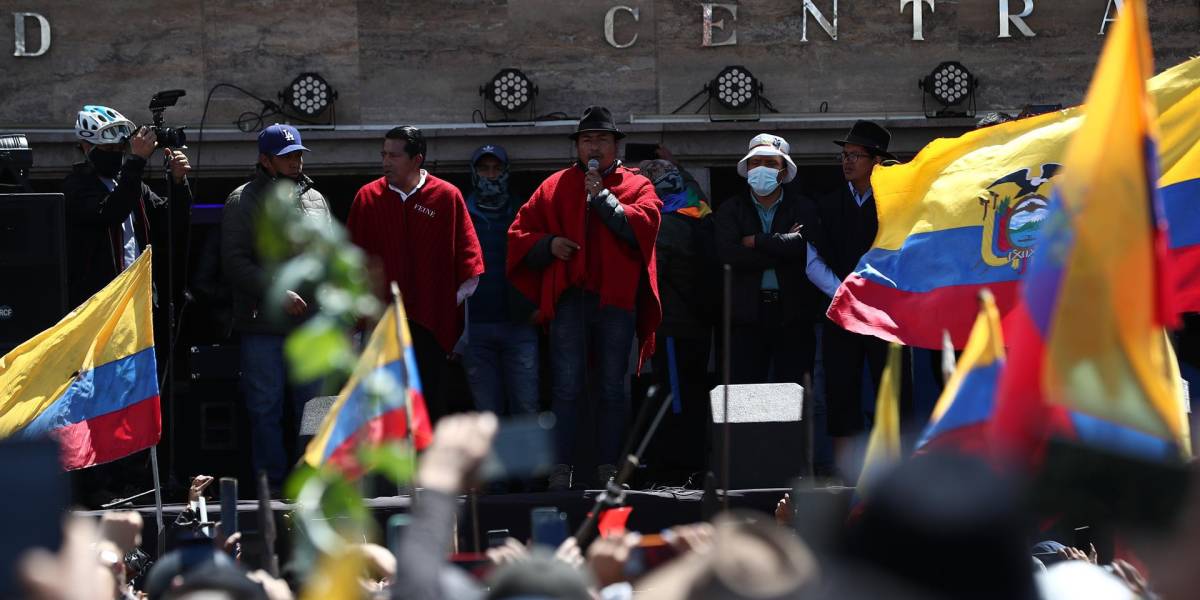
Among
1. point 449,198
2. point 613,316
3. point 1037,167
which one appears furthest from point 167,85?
point 1037,167

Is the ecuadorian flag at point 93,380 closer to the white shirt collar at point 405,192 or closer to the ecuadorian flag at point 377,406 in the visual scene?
the white shirt collar at point 405,192

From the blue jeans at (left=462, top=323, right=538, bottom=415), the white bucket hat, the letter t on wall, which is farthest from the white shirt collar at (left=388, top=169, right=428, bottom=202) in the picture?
the letter t on wall

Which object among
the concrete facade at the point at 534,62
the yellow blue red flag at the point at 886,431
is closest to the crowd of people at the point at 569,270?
the concrete facade at the point at 534,62

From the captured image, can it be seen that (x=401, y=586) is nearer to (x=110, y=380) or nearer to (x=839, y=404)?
(x=110, y=380)

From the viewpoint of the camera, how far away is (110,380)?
29.0ft

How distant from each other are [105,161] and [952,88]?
581 cm

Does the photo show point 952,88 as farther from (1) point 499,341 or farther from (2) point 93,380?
(2) point 93,380

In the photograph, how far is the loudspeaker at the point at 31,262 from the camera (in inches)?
383

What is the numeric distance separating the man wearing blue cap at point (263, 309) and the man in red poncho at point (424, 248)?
31cm

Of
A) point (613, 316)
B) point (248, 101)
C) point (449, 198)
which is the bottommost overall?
point (613, 316)

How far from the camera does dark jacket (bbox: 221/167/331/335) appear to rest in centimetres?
998

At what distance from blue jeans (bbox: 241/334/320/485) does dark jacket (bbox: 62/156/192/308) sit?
33.7 inches

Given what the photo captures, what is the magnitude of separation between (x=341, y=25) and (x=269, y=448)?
3919 millimetres

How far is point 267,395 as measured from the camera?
10.0 m
